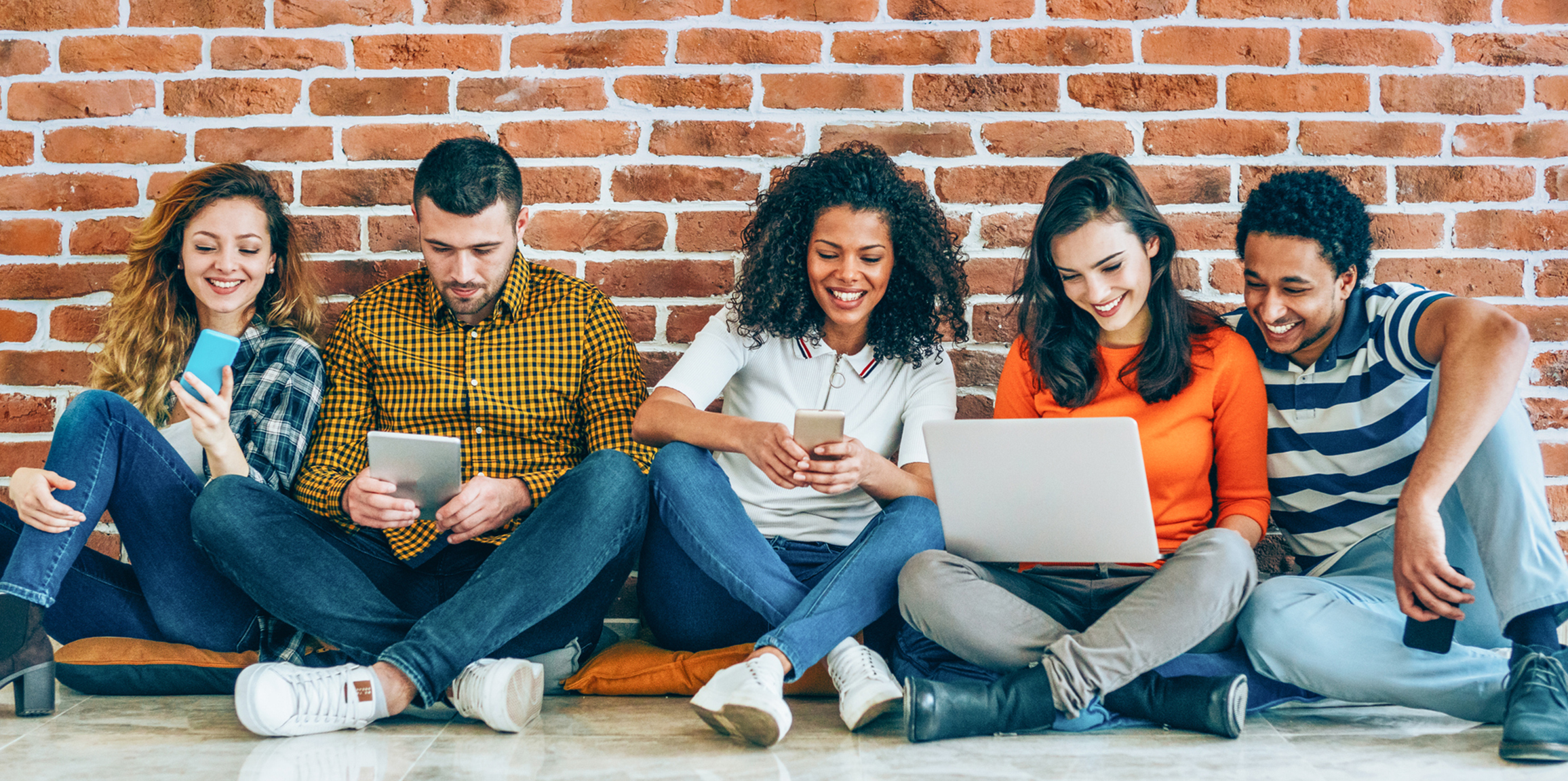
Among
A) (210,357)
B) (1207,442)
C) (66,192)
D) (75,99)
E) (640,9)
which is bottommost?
(1207,442)

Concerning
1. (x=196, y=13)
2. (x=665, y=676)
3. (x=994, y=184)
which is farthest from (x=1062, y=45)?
(x=196, y=13)

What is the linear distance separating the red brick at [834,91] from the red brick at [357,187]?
2.68 ft

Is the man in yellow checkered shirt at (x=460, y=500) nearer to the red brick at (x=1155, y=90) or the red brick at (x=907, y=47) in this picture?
the red brick at (x=907, y=47)

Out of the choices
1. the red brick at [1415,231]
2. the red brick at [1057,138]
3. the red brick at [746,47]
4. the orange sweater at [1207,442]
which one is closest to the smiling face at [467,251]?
the red brick at [746,47]

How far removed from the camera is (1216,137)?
2.21m

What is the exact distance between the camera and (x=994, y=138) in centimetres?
222

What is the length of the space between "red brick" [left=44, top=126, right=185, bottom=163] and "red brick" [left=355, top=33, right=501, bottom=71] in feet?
1.52

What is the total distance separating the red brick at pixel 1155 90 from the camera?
220 cm

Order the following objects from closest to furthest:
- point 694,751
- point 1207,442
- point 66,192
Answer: point 694,751, point 1207,442, point 66,192

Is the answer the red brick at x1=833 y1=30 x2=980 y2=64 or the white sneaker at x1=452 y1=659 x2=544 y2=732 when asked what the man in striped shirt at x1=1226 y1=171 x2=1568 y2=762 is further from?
the white sneaker at x1=452 y1=659 x2=544 y2=732

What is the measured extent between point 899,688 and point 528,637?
660mm

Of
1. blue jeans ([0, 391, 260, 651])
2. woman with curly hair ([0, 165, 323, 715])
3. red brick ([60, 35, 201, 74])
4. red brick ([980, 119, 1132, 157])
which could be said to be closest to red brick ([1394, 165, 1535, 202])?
red brick ([980, 119, 1132, 157])

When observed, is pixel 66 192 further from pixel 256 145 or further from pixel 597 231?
pixel 597 231

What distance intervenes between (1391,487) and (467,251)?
1708 mm
